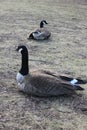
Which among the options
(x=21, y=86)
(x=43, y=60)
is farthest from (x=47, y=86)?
(x=43, y=60)

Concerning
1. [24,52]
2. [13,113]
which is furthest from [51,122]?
[24,52]

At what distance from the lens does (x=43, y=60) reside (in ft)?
28.2

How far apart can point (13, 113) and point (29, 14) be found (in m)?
9.72

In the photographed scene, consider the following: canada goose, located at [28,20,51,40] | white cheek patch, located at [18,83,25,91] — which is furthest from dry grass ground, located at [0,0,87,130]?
canada goose, located at [28,20,51,40]

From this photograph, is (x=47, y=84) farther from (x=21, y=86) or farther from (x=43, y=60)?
(x=43, y=60)

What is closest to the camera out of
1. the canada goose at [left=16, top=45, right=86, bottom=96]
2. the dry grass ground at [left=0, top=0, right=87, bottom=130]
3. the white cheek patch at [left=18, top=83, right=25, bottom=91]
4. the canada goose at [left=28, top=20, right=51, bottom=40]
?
the dry grass ground at [left=0, top=0, right=87, bottom=130]

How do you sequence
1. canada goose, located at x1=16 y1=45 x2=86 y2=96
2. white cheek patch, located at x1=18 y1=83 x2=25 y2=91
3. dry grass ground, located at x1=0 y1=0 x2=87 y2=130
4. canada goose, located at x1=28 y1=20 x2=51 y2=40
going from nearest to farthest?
dry grass ground, located at x1=0 y1=0 x2=87 y2=130, canada goose, located at x1=16 y1=45 x2=86 y2=96, white cheek patch, located at x1=18 y1=83 x2=25 y2=91, canada goose, located at x1=28 y1=20 x2=51 y2=40

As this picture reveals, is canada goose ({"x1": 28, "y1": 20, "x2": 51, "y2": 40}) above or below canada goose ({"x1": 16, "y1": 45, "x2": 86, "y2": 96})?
below

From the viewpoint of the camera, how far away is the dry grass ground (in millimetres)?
5555

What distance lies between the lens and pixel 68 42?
10.6 meters

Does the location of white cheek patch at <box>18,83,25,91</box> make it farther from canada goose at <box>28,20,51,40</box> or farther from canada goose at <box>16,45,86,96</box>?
canada goose at <box>28,20,51,40</box>

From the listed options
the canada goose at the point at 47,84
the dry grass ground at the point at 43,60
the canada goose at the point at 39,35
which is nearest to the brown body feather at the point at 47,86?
the canada goose at the point at 47,84

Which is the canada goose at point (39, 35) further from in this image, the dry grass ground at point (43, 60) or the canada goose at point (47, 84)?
the canada goose at point (47, 84)

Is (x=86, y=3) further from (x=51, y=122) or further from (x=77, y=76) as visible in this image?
(x=51, y=122)
